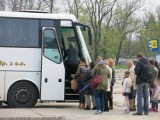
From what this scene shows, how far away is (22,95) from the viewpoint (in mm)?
17469

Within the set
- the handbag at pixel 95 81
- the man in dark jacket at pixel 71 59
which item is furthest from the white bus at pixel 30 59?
the handbag at pixel 95 81

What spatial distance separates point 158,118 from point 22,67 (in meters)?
5.49

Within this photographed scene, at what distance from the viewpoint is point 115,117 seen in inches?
577

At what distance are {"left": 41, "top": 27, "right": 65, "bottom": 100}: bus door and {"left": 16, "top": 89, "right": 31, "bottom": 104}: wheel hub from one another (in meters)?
0.51

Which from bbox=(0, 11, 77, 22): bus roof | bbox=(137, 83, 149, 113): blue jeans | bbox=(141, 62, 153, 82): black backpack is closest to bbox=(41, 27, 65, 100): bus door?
bbox=(0, 11, 77, 22): bus roof

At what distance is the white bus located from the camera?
17344mm

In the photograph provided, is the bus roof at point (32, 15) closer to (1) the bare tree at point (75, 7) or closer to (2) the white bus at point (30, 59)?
(2) the white bus at point (30, 59)

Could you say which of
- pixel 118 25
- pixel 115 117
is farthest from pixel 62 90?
pixel 118 25

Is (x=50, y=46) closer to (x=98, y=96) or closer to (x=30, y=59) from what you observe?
(x=30, y=59)

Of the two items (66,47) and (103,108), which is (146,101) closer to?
(103,108)

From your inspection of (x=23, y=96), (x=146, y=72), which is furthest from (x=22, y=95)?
(x=146, y=72)

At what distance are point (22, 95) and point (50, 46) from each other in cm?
207

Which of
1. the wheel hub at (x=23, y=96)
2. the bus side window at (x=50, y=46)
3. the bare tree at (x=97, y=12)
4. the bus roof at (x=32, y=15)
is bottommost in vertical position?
the wheel hub at (x=23, y=96)

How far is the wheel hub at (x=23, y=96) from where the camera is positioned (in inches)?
684
